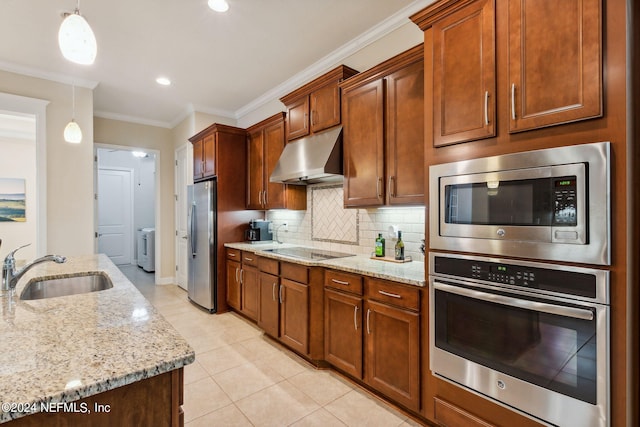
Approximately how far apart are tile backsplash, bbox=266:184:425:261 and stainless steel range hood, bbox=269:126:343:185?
32cm

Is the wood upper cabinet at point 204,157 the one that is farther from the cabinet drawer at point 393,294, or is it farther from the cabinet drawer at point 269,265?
the cabinet drawer at point 393,294

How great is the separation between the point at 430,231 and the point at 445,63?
954 mm

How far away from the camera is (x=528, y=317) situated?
142 centimetres

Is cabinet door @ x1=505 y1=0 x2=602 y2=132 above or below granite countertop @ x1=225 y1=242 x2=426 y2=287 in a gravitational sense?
above

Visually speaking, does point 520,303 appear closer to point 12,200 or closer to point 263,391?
point 263,391

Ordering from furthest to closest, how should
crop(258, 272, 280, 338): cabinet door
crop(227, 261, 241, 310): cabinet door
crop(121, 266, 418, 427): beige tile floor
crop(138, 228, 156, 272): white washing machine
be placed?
crop(138, 228, 156, 272): white washing machine, crop(227, 261, 241, 310): cabinet door, crop(258, 272, 280, 338): cabinet door, crop(121, 266, 418, 427): beige tile floor

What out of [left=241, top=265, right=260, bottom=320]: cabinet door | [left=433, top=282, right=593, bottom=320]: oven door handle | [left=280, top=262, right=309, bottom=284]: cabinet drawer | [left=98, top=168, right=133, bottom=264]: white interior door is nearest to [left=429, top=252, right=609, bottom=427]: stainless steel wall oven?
[left=433, top=282, right=593, bottom=320]: oven door handle

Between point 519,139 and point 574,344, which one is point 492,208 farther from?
point 574,344

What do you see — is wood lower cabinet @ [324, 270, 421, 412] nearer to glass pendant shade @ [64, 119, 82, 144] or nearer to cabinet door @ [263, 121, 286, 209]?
cabinet door @ [263, 121, 286, 209]

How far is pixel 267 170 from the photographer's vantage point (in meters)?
3.80

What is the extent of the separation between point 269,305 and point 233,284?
3.32 ft

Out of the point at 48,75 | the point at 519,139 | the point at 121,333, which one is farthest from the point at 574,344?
the point at 48,75

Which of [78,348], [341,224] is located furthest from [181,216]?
[78,348]

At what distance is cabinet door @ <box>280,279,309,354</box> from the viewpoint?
264 cm
